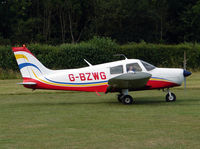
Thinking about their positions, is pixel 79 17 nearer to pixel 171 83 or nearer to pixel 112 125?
pixel 171 83

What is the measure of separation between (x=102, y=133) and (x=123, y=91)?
668 cm

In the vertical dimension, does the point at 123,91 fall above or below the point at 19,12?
below

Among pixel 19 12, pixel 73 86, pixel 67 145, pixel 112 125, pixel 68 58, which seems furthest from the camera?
pixel 19 12

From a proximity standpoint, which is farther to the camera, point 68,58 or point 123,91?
point 68,58

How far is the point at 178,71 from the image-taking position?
1773 centimetres

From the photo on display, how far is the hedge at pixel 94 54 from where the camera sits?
38.0 meters

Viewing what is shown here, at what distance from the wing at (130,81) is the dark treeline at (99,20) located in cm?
4746

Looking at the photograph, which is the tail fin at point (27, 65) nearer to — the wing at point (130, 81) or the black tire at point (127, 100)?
the wing at point (130, 81)

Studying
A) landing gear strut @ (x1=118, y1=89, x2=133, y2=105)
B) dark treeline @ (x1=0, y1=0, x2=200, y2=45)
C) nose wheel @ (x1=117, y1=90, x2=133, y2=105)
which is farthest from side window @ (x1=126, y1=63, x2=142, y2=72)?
dark treeline @ (x1=0, y1=0, x2=200, y2=45)

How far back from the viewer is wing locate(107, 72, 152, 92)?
55.0ft

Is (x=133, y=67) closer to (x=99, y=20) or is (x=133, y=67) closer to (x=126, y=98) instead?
(x=126, y=98)

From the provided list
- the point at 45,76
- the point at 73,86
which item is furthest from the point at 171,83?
the point at 45,76

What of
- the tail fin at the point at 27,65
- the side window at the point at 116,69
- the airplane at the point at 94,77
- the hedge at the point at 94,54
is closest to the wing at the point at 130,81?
the airplane at the point at 94,77

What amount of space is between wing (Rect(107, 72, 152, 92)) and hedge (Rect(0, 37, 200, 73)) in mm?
20844
